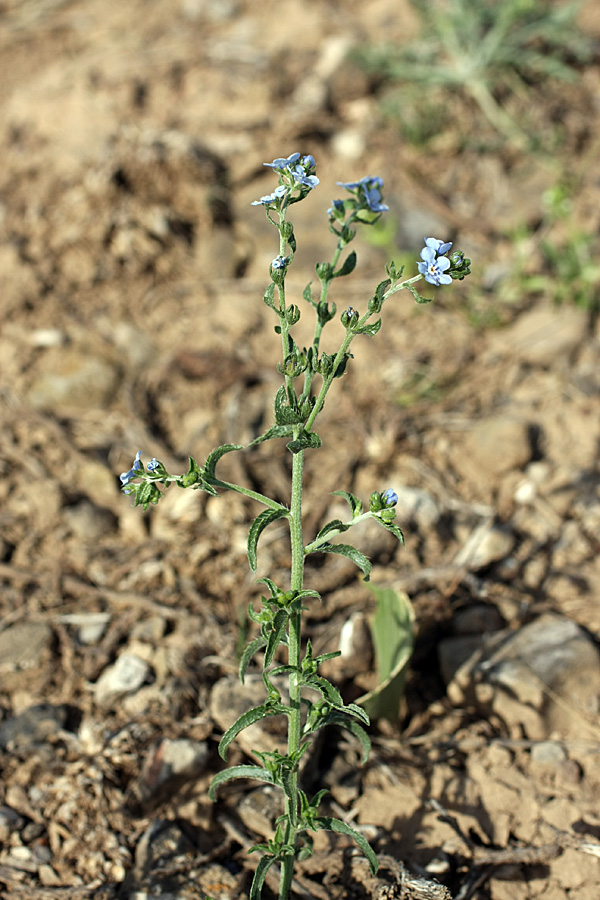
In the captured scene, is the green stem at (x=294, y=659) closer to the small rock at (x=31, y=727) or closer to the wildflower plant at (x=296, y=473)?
the wildflower plant at (x=296, y=473)

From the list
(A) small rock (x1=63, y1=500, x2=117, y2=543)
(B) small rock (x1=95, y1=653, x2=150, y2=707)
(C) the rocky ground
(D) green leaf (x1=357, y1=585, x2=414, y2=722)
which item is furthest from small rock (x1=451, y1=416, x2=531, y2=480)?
(B) small rock (x1=95, y1=653, x2=150, y2=707)

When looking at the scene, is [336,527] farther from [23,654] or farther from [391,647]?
[23,654]

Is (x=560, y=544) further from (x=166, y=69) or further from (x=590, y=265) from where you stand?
(x=166, y=69)

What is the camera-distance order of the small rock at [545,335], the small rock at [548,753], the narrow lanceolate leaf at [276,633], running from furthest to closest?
the small rock at [545,335]
the small rock at [548,753]
the narrow lanceolate leaf at [276,633]

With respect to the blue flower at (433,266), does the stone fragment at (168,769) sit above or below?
below

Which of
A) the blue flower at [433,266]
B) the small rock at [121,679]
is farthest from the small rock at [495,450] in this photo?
the blue flower at [433,266]

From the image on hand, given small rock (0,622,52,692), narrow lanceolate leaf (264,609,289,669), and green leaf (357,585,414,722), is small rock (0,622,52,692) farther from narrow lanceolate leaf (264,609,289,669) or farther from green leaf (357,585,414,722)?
narrow lanceolate leaf (264,609,289,669)
